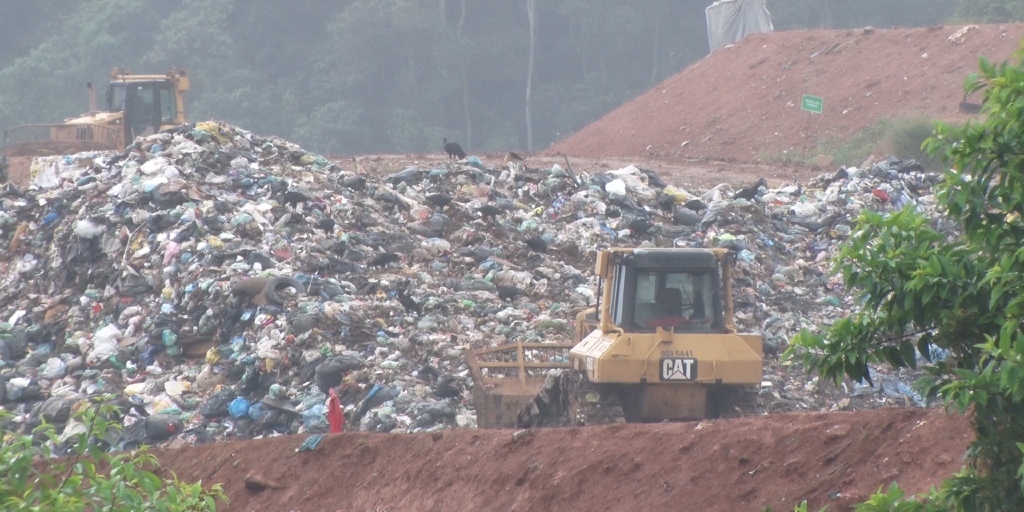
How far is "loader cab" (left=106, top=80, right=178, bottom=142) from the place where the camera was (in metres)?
21.7

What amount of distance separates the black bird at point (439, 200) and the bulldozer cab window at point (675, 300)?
7.06 m

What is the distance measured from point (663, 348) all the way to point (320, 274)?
5.54 meters

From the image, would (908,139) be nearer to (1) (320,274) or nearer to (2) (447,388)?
(1) (320,274)

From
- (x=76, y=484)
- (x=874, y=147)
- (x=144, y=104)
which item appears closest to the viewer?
(x=76, y=484)

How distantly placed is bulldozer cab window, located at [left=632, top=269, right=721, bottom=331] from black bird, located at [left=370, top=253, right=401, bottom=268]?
17.7ft

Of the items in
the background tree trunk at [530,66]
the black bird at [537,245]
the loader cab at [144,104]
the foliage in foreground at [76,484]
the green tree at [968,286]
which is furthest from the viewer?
the background tree trunk at [530,66]

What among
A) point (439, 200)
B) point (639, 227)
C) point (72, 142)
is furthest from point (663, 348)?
point (72, 142)

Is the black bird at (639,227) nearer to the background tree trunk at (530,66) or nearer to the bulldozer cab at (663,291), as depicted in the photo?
the bulldozer cab at (663,291)

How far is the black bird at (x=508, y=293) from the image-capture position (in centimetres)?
1207

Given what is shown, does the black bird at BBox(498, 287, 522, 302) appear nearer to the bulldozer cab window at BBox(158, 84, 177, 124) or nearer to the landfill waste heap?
the landfill waste heap

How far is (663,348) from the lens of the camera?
7.28m

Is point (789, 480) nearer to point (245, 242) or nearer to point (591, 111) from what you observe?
point (245, 242)

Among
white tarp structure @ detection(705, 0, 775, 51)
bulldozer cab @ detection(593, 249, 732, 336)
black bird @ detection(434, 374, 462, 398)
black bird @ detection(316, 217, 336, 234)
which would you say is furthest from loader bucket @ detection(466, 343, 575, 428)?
white tarp structure @ detection(705, 0, 775, 51)

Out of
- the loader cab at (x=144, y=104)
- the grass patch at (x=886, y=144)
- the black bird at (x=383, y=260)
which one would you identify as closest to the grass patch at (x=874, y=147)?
the grass patch at (x=886, y=144)
